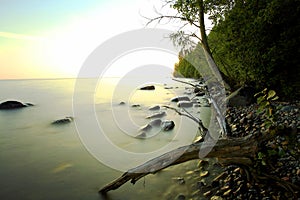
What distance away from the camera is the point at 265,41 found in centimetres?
823

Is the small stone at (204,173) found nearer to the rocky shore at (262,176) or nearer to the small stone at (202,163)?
the rocky shore at (262,176)

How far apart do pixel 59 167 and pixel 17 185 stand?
1104 millimetres

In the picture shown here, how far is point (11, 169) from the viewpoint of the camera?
5797 millimetres

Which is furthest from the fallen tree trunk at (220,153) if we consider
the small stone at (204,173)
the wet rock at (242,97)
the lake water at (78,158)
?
the wet rock at (242,97)

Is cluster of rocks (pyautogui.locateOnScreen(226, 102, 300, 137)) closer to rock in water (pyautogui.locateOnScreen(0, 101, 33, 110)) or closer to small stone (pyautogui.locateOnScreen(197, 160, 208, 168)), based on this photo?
small stone (pyautogui.locateOnScreen(197, 160, 208, 168))

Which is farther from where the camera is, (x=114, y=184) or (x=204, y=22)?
(x=204, y=22)

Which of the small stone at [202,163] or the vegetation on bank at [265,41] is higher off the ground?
the vegetation on bank at [265,41]

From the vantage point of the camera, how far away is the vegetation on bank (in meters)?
7.59

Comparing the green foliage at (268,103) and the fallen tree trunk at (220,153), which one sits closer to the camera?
the green foliage at (268,103)

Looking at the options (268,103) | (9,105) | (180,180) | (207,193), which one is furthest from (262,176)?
(9,105)

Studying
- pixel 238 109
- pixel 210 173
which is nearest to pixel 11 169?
pixel 210 173

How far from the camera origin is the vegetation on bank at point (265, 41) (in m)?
7.59

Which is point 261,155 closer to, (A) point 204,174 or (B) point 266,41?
(A) point 204,174

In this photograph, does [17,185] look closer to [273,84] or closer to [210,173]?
[210,173]
